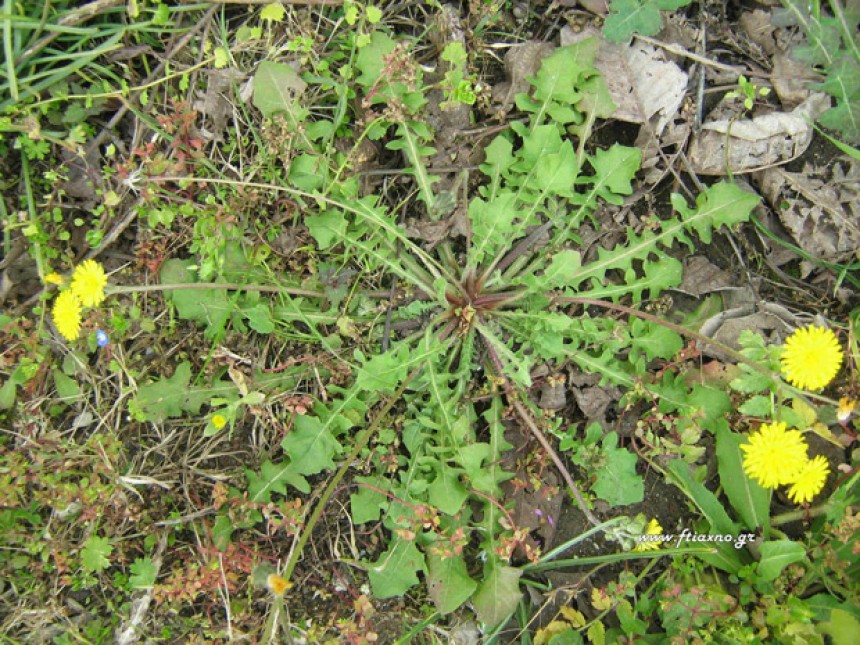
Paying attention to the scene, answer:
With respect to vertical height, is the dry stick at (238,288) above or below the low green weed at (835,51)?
below

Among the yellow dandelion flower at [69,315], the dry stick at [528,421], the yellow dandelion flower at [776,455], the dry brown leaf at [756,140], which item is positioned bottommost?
the dry stick at [528,421]

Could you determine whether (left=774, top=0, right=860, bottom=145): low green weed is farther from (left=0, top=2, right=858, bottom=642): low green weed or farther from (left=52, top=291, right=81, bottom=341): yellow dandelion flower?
(left=52, top=291, right=81, bottom=341): yellow dandelion flower

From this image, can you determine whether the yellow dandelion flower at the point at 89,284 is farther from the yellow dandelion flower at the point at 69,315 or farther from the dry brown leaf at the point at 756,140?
the dry brown leaf at the point at 756,140

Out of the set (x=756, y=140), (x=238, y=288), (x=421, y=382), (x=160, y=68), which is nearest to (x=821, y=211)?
(x=756, y=140)

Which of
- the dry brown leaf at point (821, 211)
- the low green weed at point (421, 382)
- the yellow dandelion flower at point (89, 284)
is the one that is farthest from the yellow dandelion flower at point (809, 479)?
the yellow dandelion flower at point (89, 284)

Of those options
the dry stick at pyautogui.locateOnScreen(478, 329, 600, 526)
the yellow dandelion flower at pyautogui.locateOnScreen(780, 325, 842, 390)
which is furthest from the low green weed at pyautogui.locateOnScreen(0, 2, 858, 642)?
the yellow dandelion flower at pyautogui.locateOnScreen(780, 325, 842, 390)
